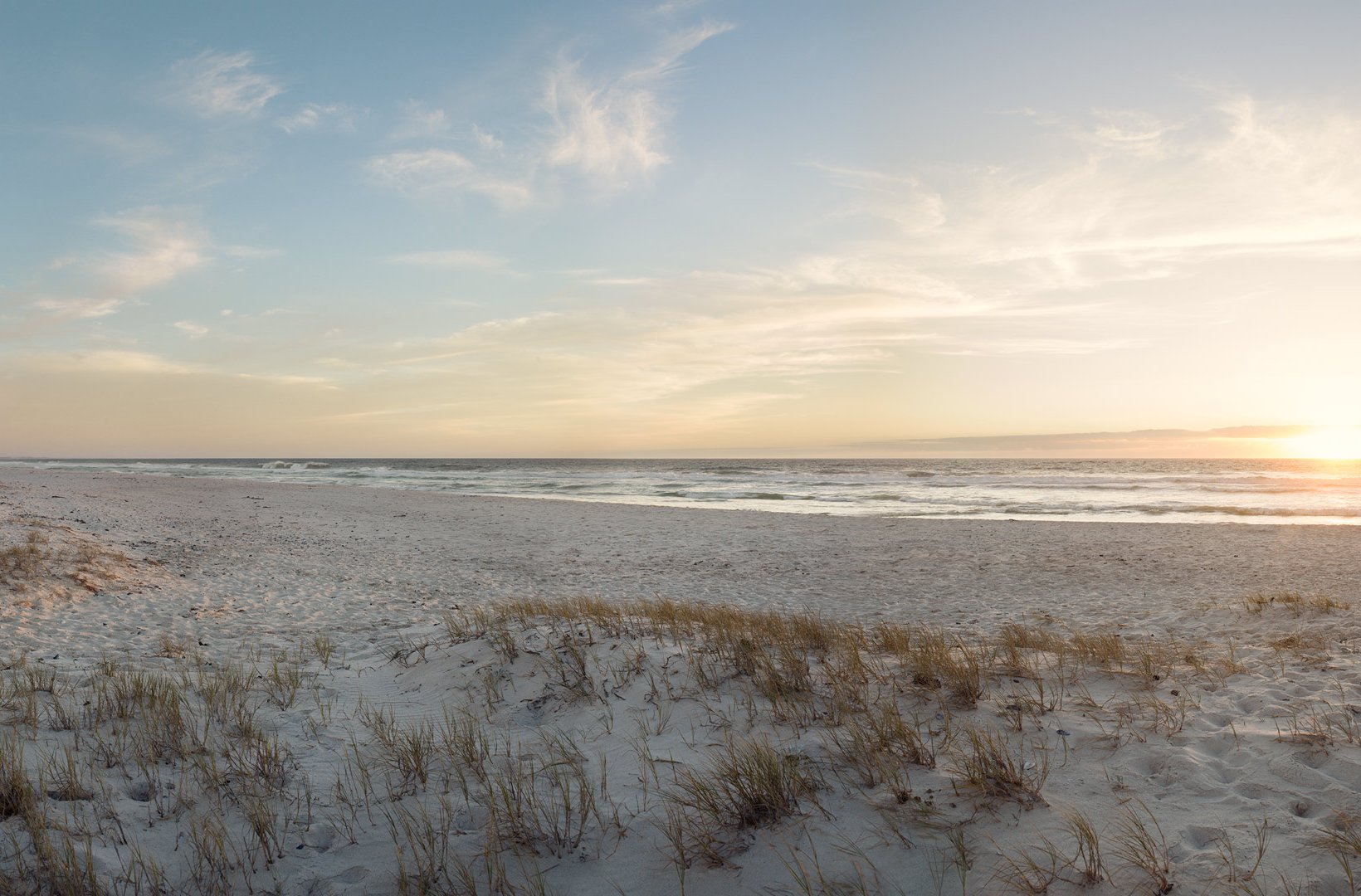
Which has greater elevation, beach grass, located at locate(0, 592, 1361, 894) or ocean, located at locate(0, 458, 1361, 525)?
beach grass, located at locate(0, 592, 1361, 894)

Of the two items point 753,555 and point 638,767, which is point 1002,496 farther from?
point 638,767

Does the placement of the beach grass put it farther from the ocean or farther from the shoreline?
the ocean

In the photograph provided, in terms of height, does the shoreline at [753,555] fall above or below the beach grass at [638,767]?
below

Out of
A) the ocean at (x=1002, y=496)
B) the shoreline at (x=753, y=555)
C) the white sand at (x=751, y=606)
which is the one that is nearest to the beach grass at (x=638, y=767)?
the white sand at (x=751, y=606)

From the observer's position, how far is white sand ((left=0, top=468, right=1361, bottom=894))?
3.86 metres

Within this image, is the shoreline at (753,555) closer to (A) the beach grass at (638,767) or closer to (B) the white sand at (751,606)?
(B) the white sand at (751,606)

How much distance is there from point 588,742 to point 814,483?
4996 cm

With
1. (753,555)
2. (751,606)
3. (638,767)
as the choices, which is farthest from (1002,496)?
(638,767)

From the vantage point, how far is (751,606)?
13.1 m

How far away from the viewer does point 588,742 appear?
5.49 meters

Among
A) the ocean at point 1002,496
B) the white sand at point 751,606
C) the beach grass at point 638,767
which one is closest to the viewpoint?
the beach grass at point 638,767

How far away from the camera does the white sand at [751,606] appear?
3857 millimetres

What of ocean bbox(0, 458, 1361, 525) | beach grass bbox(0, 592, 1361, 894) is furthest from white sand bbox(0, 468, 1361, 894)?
ocean bbox(0, 458, 1361, 525)

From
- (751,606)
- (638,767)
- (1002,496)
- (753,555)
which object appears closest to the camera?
(638,767)
